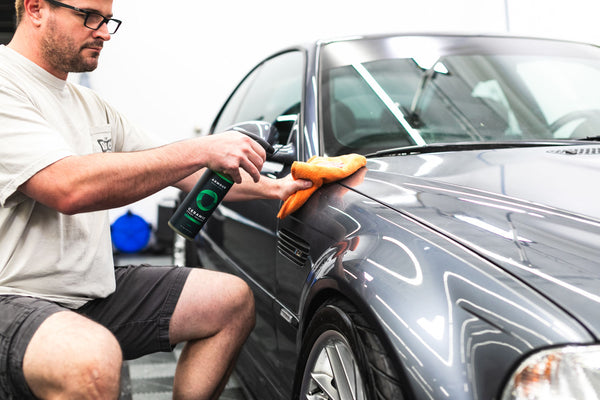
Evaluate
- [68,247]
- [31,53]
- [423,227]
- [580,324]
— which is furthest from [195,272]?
[580,324]

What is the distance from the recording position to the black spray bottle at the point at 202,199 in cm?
177

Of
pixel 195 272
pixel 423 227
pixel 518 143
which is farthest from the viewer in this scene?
pixel 195 272

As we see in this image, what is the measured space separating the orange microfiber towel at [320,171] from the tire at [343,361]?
0.38 meters

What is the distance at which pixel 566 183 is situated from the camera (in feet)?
4.73

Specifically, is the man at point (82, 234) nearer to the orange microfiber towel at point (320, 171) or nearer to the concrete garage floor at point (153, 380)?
the orange microfiber towel at point (320, 171)

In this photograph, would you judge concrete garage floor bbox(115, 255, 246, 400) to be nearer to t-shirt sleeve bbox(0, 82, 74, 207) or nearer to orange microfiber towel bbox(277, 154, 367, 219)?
orange microfiber towel bbox(277, 154, 367, 219)

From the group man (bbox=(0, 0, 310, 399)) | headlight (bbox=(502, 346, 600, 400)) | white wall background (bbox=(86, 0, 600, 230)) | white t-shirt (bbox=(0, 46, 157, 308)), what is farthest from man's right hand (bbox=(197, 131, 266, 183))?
white wall background (bbox=(86, 0, 600, 230))

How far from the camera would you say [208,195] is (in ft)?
5.83

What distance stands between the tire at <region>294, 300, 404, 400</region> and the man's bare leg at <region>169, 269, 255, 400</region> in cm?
32

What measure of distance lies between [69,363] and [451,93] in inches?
55.6

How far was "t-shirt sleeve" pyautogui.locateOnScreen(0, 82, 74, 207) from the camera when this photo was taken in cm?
155

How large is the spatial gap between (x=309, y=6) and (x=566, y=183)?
6092 millimetres

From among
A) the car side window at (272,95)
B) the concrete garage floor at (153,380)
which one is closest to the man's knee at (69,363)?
the car side window at (272,95)

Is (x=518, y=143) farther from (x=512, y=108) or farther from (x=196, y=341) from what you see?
(x=196, y=341)
